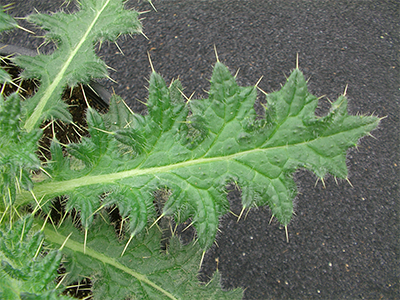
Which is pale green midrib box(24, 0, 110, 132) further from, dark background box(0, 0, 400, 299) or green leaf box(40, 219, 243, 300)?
dark background box(0, 0, 400, 299)

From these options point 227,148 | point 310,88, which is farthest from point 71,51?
point 310,88

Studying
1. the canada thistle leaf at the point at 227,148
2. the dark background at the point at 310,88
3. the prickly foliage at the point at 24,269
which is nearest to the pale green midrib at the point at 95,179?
the canada thistle leaf at the point at 227,148

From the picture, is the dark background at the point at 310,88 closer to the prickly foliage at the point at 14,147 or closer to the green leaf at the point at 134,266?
the green leaf at the point at 134,266

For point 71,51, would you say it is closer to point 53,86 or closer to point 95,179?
point 53,86

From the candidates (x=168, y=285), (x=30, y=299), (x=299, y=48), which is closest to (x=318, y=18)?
(x=299, y=48)

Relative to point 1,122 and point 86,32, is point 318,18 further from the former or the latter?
point 1,122

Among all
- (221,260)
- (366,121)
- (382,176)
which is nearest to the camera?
(366,121)

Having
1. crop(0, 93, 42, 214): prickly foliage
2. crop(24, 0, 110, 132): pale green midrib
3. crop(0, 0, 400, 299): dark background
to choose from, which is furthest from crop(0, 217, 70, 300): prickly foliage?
crop(0, 0, 400, 299): dark background
